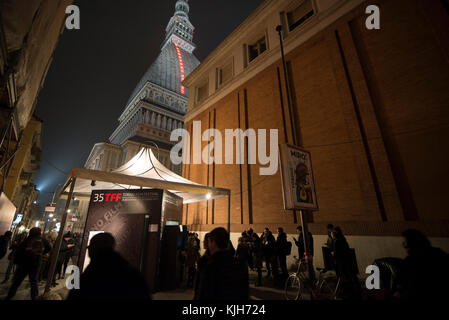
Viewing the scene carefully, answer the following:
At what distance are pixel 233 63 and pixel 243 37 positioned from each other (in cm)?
217

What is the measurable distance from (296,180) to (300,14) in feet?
45.7

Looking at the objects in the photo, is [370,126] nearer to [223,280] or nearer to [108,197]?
[223,280]

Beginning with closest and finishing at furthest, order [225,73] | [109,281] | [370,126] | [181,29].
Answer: [109,281]
[370,126]
[225,73]
[181,29]

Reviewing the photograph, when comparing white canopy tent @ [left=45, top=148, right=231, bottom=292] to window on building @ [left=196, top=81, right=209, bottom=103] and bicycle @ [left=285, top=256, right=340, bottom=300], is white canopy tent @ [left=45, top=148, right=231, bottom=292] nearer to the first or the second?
bicycle @ [left=285, top=256, right=340, bottom=300]

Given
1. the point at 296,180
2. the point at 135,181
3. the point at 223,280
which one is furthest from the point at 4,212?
the point at 296,180

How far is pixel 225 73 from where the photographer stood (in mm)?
18953

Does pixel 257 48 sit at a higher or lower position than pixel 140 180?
higher

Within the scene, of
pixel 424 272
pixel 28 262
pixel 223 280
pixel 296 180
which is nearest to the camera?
pixel 223 280

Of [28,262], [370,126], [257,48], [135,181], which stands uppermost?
[257,48]

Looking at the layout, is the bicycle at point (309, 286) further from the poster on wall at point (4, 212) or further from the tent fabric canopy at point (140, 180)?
the poster on wall at point (4, 212)

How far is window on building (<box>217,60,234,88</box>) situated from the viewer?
18303mm

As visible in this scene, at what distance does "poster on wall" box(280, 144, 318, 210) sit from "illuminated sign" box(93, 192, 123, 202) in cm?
524

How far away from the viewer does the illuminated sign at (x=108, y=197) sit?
21.3 feet
